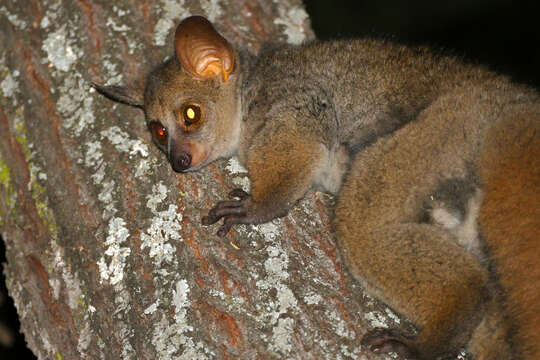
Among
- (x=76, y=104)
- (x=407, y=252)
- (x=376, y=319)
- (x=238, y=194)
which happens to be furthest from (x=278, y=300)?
(x=76, y=104)

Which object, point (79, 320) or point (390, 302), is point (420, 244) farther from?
point (79, 320)

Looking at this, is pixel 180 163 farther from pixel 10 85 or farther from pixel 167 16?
pixel 10 85

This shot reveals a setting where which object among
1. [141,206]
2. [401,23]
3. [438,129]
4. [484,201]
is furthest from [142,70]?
[401,23]

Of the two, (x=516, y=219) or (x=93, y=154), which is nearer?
(x=516, y=219)

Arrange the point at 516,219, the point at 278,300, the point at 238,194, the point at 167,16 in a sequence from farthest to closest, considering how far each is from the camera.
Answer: the point at 167,16
the point at 238,194
the point at 278,300
the point at 516,219

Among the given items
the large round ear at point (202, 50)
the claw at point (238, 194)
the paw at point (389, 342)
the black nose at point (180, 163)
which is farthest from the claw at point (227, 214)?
the large round ear at point (202, 50)

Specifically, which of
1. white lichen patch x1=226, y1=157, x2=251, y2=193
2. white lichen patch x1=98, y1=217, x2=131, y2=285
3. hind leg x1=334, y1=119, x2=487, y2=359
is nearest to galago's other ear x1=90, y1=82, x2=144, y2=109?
white lichen patch x1=226, y1=157, x2=251, y2=193

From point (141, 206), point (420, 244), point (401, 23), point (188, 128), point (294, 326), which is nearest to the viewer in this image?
point (294, 326)
